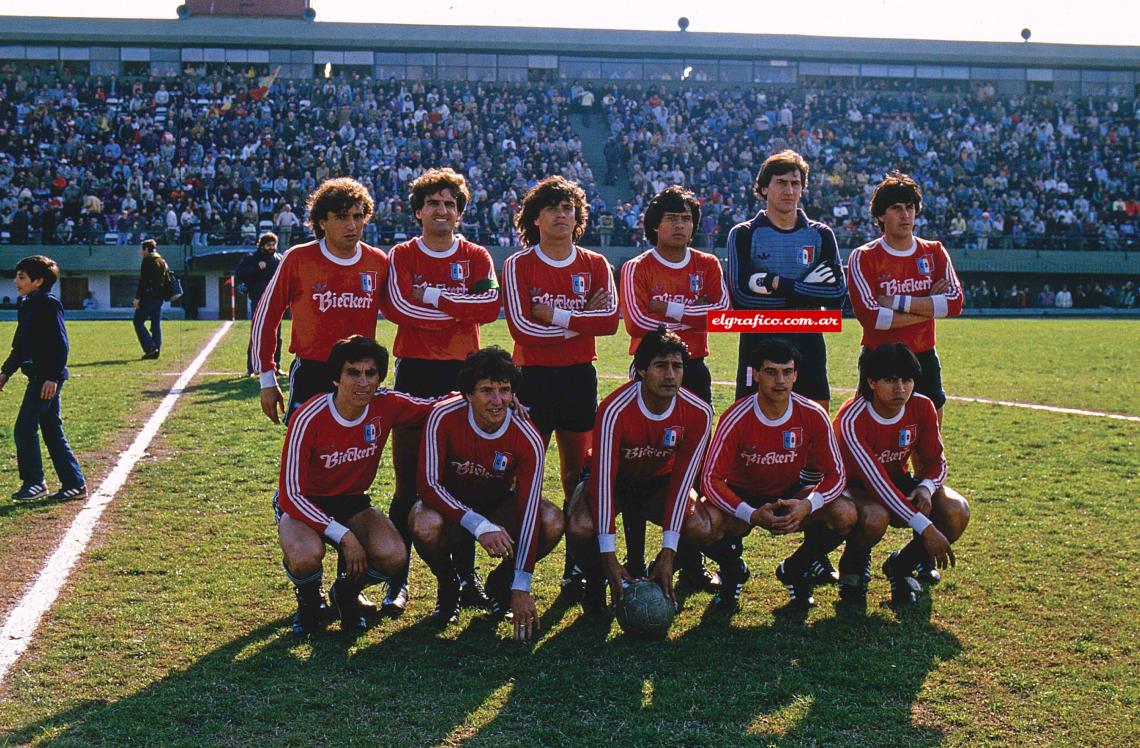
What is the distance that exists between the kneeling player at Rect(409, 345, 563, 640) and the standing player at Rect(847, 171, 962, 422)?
220cm

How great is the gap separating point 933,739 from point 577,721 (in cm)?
132

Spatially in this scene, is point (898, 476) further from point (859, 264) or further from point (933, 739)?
point (933, 739)

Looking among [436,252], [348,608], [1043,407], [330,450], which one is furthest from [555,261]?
[1043,407]

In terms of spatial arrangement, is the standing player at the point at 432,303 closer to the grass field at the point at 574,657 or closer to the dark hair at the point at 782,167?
the grass field at the point at 574,657

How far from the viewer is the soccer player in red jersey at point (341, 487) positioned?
507 centimetres

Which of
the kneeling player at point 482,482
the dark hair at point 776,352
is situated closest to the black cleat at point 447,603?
the kneeling player at point 482,482

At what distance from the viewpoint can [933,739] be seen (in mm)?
3928

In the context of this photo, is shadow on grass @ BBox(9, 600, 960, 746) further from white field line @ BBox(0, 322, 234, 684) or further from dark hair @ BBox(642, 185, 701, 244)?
dark hair @ BBox(642, 185, 701, 244)

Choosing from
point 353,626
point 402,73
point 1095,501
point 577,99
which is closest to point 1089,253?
point 577,99

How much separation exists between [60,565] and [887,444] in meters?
4.66

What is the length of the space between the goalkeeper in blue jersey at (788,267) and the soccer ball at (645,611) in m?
1.48

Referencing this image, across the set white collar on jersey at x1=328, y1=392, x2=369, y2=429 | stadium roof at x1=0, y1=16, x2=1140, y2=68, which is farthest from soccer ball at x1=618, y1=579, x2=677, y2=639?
stadium roof at x1=0, y1=16, x2=1140, y2=68

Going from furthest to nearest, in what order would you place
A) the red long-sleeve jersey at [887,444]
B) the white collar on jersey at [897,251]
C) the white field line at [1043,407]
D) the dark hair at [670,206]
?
the white field line at [1043,407] < the white collar on jersey at [897,251] < the dark hair at [670,206] < the red long-sleeve jersey at [887,444]

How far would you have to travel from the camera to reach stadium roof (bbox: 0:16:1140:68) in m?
40.9
